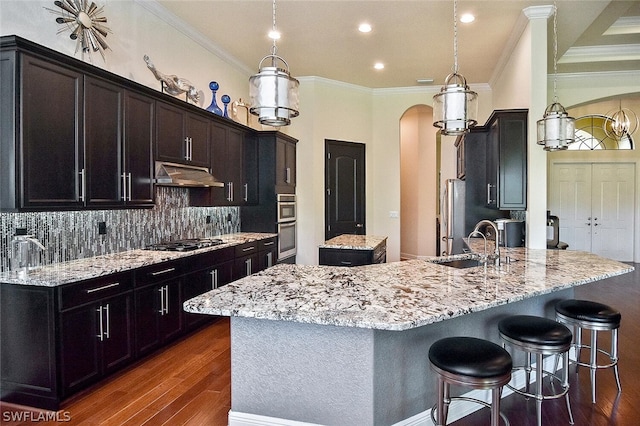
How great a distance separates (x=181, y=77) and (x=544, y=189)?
410cm

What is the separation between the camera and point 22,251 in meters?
2.77

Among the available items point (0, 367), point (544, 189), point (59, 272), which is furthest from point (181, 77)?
point (544, 189)

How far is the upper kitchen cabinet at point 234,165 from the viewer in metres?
4.84

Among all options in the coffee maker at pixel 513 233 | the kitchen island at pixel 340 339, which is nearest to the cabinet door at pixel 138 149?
the kitchen island at pixel 340 339

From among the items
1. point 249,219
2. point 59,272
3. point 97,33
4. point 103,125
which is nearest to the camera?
point 59,272

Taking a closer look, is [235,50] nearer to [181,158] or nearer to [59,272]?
[181,158]

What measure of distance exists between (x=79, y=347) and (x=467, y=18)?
455 cm

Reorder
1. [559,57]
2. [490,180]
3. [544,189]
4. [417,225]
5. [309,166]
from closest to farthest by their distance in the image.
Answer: [544,189] < [490,180] < [559,57] < [309,166] < [417,225]

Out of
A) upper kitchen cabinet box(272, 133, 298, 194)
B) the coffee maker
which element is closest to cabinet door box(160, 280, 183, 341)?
upper kitchen cabinet box(272, 133, 298, 194)

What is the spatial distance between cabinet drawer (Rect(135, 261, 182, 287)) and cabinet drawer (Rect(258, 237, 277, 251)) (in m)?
1.69

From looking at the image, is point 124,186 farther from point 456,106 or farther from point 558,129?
point 558,129

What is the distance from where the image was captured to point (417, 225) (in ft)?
29.8

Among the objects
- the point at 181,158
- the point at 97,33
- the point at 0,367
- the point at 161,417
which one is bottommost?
the point at 161,417

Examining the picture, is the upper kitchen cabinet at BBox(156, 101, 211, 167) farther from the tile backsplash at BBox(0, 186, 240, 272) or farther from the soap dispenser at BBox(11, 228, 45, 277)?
the soap dispenser at BBox(11, 228, 45, 277)
